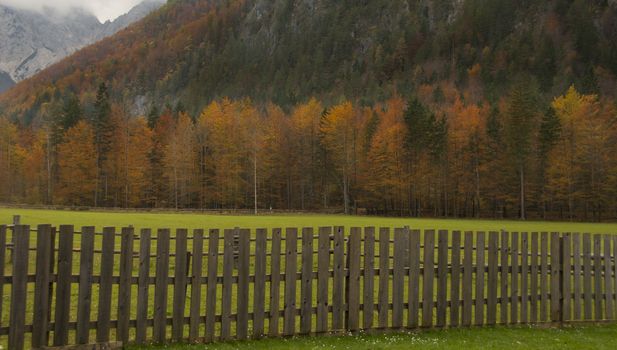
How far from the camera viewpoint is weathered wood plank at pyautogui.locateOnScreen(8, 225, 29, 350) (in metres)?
6.11

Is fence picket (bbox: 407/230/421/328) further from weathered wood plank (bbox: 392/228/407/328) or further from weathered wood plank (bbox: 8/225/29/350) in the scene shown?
weathered wood plank (bbox: 8/225/29/350)

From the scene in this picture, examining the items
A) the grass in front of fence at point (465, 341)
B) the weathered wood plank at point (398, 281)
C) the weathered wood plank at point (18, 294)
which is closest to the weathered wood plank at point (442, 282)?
the grass in front of fence at point (465, 341)

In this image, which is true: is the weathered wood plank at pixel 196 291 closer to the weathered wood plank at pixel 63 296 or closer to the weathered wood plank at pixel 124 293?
the weathered wood plank at pixel 124 293

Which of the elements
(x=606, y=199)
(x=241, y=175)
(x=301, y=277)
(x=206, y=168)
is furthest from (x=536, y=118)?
(x=301, y=277)

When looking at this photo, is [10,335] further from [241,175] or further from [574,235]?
[241,175]

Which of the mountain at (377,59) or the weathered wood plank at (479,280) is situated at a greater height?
the mountain at (377,59)

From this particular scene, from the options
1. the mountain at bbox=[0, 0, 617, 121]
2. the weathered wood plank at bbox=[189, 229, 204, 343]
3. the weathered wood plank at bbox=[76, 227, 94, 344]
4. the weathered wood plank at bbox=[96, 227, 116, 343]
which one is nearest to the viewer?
the weathered wood plank at bbox=[76, 227, 94, 344]

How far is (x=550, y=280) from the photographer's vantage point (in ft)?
30.3

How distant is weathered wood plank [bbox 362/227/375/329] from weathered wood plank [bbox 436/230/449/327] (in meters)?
1.41

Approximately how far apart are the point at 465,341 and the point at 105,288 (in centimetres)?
596

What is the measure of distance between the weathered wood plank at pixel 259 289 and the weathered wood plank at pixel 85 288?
8.02 ft

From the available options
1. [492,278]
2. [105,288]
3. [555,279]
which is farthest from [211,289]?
[555,279]

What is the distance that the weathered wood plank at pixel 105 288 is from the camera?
6500 millimetres

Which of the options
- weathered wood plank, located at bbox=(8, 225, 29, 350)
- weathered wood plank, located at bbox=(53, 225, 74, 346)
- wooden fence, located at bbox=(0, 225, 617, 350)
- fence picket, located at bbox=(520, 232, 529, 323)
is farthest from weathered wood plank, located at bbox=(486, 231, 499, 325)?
weathered wood plank, located at bbox=(8, 225, 29, 350)
